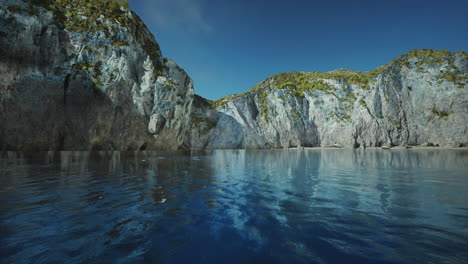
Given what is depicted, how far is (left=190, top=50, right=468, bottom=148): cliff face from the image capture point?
189 feet

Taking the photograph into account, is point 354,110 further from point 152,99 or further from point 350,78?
point 152,99

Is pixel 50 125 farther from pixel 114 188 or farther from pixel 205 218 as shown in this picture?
pixel 205 218

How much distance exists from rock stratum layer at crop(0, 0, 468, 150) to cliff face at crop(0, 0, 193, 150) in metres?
0.14

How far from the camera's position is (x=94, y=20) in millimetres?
35469

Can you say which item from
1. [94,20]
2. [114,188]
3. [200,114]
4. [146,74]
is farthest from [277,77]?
[114,188]

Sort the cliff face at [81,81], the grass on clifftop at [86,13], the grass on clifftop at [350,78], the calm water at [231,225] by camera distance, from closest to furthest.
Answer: the calm water at [231,225] < the cliff face at [81,81] < the grass on clifftop at [86,13] < the grass on clifftop at [350,78]

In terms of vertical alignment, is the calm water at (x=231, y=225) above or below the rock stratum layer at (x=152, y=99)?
below

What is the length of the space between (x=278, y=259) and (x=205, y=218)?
7.96ft

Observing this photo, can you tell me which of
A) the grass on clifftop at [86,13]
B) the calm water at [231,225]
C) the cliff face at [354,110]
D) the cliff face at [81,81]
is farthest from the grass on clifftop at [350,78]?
the calm water at [231,225]

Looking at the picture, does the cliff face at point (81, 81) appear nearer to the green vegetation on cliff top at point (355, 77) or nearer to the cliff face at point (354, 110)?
the cliff face at point (354, 110)

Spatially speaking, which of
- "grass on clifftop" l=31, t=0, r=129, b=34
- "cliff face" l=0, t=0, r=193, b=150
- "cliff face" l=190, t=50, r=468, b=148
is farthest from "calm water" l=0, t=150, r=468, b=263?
"cliff face" l=190, t=50, r=468, b=148

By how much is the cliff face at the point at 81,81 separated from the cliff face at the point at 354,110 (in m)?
29.0

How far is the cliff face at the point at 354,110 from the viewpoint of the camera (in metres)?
57.6

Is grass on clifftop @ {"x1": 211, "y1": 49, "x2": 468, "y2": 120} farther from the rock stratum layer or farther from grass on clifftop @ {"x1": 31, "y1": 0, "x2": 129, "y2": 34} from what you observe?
grass on clifftop @ {"x1": 31, "y1": 0, "x2": 129, "y2": 34}
